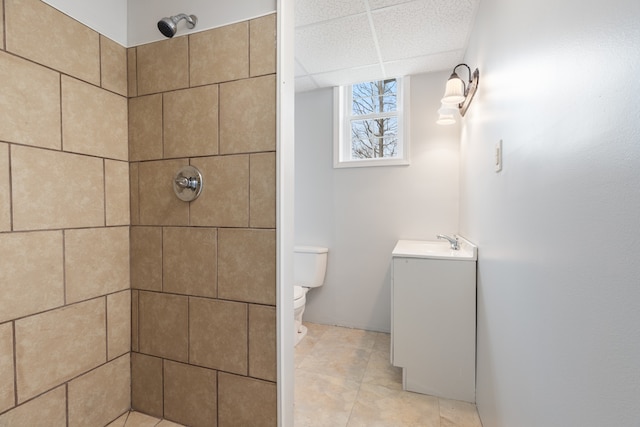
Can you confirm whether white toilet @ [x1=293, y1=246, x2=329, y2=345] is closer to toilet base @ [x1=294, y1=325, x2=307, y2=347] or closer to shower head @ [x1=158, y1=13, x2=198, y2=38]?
toilet base @ [x1=294, y1=325, x2=307, y2=347]

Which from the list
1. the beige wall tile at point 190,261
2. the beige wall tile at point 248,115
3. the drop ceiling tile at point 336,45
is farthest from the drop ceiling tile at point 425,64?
the beige wall tile at point 190,261

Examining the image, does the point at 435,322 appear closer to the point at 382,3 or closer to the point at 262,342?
the point at 262,342

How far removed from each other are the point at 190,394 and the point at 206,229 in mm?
753

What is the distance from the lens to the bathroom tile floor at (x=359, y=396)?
143 centimetres

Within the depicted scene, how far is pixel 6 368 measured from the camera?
951mm

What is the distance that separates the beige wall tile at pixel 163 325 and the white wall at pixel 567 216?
130cm

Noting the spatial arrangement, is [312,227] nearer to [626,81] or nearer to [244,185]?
[244,185]

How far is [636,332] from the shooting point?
438mm

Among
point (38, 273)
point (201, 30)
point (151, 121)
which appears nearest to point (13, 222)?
point (38, 273)

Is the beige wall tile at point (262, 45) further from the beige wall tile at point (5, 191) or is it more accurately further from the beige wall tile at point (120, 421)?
the beige wall tile at point (120, 421)

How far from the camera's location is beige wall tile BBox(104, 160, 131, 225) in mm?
1261

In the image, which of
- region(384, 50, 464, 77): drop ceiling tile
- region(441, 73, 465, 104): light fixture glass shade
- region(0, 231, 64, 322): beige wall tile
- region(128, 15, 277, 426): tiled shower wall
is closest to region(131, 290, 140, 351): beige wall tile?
region(128, 15, 277, 426): tiled shower wall

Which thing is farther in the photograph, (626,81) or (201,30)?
(201,30)

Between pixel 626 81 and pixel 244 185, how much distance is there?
3.54 feet
